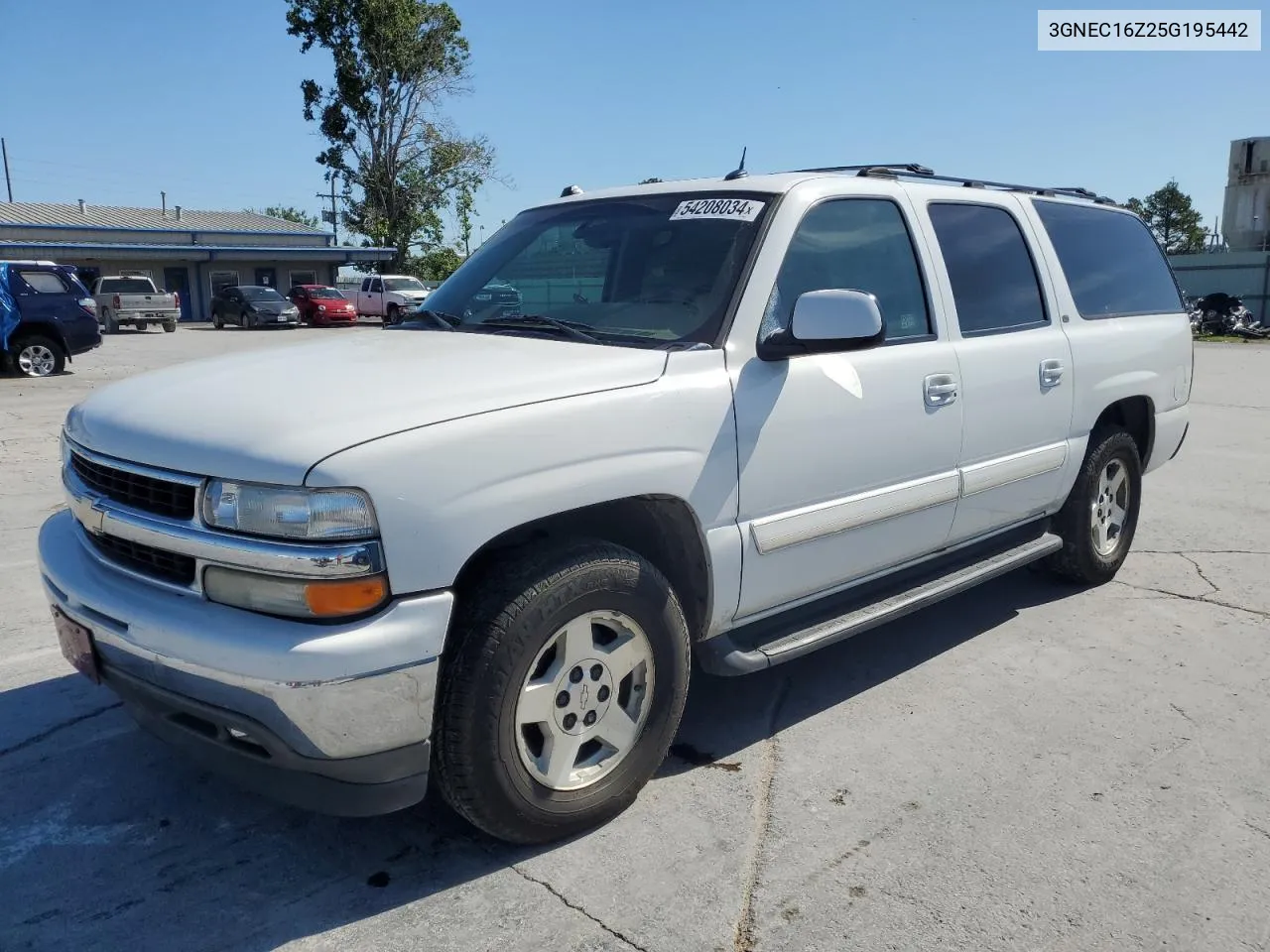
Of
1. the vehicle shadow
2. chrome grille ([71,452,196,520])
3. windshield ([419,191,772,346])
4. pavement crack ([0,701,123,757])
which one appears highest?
windshield ([419,191,772,346])

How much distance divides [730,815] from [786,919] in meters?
0.51

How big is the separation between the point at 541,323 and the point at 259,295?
35045 millimetres

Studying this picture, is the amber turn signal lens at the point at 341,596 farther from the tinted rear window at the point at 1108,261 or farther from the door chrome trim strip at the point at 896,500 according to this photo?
the tinted rear window at the point at 1108,261

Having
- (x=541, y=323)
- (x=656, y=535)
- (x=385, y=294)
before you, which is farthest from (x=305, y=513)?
(x=385, y=294)

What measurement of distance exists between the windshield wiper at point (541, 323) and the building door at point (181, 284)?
4615cm

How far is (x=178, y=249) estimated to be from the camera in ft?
139

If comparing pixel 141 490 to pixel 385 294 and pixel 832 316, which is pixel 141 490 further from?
pixel 385 294

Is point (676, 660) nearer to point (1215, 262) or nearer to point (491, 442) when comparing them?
point (491, 442)

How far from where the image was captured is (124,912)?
8.48 ft

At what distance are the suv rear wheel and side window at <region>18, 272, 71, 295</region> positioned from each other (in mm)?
763

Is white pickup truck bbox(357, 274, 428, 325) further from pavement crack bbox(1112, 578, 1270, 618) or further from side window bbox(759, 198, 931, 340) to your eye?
side window bbox(759, 198, 931, 340)

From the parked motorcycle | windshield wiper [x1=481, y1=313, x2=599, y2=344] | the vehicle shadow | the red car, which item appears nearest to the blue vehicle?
the vehicle shadow

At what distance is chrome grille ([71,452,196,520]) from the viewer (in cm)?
253

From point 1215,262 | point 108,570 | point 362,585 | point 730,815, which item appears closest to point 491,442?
point 362,585
